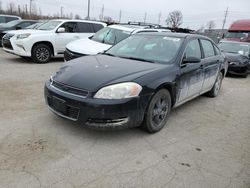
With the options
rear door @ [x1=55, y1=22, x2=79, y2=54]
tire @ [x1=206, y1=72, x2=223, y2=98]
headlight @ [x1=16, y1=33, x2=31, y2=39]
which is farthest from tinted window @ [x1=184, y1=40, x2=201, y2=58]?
headlight @ [x1=16, y1=33, x2=31, y2=39]

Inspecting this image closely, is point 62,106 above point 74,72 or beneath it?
beneath

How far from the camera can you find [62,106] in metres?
3.26

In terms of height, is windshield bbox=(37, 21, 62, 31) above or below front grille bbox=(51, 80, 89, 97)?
above

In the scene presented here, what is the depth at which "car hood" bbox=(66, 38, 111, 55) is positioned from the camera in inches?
267

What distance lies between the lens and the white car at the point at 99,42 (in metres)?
6.86

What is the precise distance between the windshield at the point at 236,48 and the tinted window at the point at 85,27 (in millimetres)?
5898

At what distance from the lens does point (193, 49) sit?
15.1 feet

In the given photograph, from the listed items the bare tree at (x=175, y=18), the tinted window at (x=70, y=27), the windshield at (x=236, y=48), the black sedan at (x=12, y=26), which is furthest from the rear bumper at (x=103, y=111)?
the bare tree at (x=175, y=18)

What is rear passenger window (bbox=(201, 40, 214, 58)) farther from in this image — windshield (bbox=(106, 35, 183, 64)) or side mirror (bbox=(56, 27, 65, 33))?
side mirror (bbox=(56, 27, 65, 33))

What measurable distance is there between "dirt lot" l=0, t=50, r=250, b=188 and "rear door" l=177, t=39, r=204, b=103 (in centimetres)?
48

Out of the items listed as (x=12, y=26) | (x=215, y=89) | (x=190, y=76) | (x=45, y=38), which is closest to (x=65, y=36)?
(x=45, y=38)

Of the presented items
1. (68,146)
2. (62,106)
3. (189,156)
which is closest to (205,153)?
(189,156)

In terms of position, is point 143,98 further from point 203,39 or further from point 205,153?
point 203,39

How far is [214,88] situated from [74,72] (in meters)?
3.81
